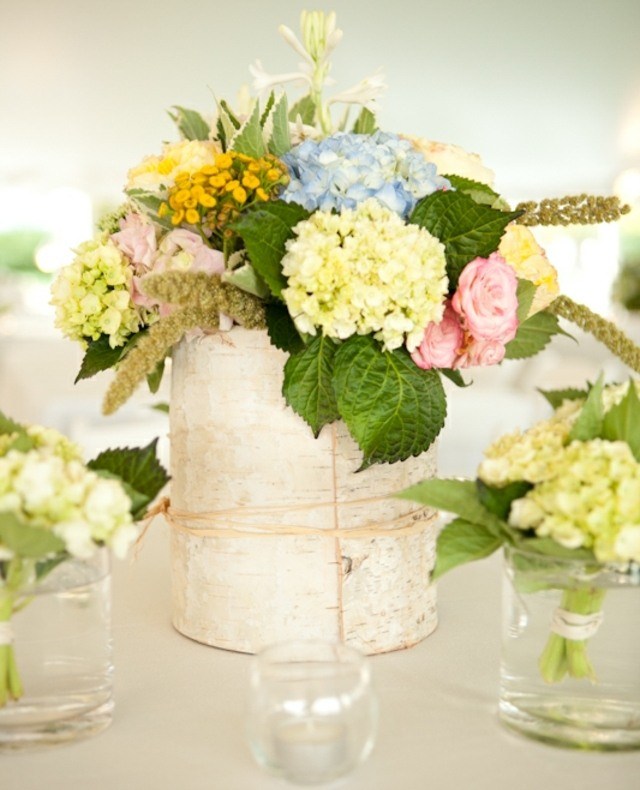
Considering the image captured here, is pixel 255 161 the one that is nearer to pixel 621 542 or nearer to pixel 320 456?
pixel 320 456

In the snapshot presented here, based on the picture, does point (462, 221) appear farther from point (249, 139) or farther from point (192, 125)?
point (192, 125)

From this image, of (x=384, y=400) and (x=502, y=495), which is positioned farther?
(x=384, y=400)

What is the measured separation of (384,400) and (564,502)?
0.64 ft

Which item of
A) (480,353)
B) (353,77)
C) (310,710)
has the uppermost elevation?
(353,77)

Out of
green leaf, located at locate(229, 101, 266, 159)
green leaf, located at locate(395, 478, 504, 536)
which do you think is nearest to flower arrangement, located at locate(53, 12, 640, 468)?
green leaf, located at locate(229, 101, 266, 159)

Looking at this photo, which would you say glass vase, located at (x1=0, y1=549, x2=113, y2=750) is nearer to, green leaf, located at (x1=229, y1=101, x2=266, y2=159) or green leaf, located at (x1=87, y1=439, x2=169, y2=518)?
green leaf, located at (x1=87, y1=439, x2=169, y2=518)

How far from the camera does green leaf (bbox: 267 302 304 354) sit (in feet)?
2.56

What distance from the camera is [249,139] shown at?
0.83 meters

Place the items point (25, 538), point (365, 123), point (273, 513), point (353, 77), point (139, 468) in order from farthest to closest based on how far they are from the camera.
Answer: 1. point (353, 77)
2. point (365, 123)
3. point (273, 513)
4. point (139, 468)
5. point (25, 538)

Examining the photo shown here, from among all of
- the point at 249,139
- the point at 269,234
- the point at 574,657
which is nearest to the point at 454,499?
the point at 574,657

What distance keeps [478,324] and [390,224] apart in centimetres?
10

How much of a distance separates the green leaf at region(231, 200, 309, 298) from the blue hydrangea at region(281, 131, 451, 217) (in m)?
0.02

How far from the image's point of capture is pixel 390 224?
75 cm

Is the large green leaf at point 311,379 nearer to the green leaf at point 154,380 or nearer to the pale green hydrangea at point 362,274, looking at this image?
the pale green hydrangea at point 362,274
